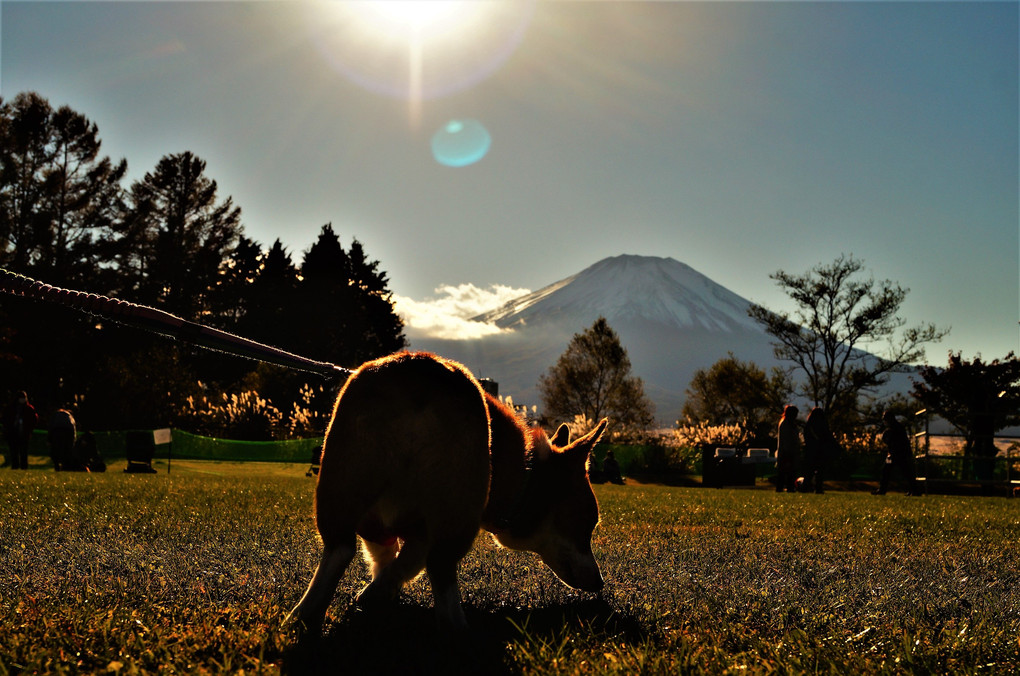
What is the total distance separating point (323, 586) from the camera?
3.46m

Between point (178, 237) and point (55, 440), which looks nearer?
point (55, 440)

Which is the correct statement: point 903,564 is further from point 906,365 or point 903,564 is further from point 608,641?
point 906,365

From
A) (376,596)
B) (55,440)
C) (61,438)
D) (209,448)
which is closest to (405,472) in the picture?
(376,596)

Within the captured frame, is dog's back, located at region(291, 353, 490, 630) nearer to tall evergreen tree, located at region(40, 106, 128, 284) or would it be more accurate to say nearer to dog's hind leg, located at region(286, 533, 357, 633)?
dog's hind leg, located at region(286, 533, 357, 633)

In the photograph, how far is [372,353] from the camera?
63.5 metres

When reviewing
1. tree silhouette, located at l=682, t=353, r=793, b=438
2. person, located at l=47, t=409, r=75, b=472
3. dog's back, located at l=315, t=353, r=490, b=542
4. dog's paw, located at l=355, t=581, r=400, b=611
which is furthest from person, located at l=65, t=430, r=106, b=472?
tree silhouette, located at l=682, t=353, r=793, b=438

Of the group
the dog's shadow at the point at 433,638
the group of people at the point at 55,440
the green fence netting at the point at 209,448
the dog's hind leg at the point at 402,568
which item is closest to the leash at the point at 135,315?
the dog's hind leg at the point at 402,568

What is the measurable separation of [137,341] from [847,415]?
49963mm

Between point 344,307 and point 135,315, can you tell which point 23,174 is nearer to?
point 344,307

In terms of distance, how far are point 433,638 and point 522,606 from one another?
1.06 meters

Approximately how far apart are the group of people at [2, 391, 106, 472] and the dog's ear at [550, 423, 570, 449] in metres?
21.8

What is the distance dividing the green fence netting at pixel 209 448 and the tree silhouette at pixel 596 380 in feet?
169

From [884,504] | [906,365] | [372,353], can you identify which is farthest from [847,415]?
[884,504]

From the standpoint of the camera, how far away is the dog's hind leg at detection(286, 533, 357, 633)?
11.2 feet
